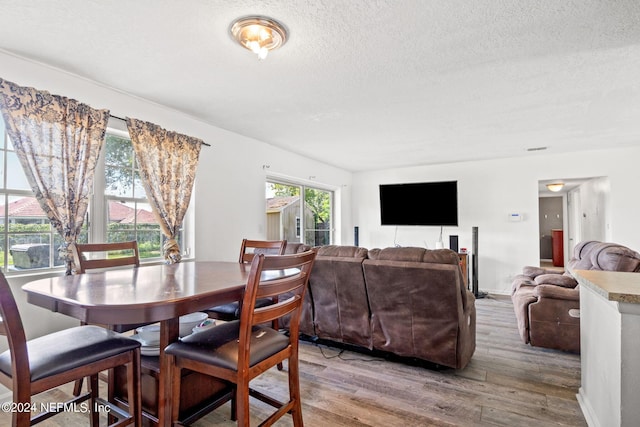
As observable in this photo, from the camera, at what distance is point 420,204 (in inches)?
230

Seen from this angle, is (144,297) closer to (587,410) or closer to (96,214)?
(96,214)

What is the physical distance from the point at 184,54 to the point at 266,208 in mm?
2614

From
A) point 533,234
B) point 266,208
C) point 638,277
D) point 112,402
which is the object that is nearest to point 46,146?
point 112,402

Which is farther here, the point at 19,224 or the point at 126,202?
the point at 126,202

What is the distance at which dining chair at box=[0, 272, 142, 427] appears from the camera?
1.18m

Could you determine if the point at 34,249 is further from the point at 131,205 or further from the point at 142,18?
the point at 142,18

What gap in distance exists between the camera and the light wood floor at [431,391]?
74.2 inches

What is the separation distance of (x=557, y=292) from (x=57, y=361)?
3.52m

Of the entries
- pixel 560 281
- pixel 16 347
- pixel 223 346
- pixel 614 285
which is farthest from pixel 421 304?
pixel 16 347

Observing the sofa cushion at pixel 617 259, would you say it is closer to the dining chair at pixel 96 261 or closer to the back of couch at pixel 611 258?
the back of couch at pixel 611 258

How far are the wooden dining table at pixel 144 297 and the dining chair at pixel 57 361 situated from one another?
5.9 inches

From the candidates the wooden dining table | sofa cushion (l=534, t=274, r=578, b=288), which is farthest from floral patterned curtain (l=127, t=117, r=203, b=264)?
sofa cushion (l=534, t=274, r=578, b=288)

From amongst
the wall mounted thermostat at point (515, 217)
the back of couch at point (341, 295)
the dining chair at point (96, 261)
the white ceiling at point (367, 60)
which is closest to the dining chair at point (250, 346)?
the dining chair at point (96, 261)

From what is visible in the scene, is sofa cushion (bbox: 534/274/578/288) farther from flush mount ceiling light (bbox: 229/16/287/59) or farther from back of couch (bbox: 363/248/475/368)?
flush mount ceiling light (bbox: 229/16/287/59)
